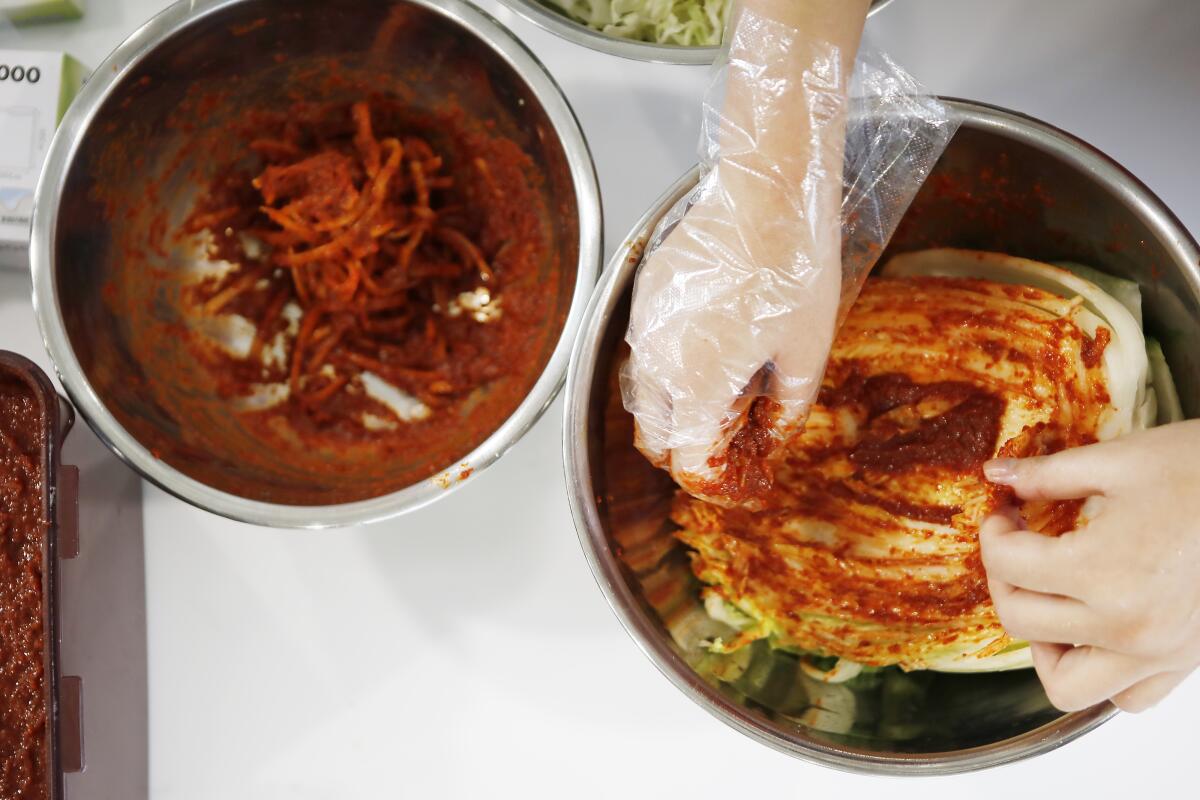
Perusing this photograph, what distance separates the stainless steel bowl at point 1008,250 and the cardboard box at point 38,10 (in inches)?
51.4

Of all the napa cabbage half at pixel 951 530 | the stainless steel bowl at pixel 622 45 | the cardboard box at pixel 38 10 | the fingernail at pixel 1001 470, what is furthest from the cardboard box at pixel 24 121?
the fingernail at pixel 1001 470

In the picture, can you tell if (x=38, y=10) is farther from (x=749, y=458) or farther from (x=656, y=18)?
(x=749, y=458)

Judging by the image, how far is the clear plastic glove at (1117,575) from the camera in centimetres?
104

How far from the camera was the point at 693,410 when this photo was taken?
3.97ft

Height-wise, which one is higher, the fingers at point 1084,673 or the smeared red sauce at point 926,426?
the smeared red sauce at point 926,426

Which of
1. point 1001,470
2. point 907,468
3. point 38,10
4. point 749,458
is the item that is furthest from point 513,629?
point 38,10

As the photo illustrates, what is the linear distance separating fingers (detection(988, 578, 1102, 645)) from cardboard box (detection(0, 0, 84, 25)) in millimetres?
1936

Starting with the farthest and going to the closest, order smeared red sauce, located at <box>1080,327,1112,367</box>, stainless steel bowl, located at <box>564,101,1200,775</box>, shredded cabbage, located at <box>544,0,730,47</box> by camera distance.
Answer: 1. shredded cabbage, located at <box>544,0,730,47</box>
2. smeared red sauce, located at <box>1080,327,1112,367</box>
3. stainless steel bowl, located at <box>564,101,1200,775</box>

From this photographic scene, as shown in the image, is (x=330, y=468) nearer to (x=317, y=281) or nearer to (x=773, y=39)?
(x=317, y=281)

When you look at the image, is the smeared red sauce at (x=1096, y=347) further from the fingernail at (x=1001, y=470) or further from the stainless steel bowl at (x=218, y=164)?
the stainless steel bowl at (x=218, y=164)

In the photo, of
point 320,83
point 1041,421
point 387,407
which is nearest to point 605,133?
point 320,83

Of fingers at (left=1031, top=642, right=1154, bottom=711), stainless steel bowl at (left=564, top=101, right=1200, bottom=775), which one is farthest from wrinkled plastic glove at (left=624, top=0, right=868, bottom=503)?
fingers at (left=1031, top=642, right=1154, bottom=711)

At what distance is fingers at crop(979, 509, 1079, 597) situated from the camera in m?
1.07

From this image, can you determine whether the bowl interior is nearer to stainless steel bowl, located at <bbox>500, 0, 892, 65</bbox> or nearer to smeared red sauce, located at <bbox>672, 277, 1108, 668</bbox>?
stainless steel bowl, located at <bbox>500, 0, 892, 65</bbox>
